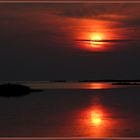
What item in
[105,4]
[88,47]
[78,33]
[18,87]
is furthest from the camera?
[18,87]

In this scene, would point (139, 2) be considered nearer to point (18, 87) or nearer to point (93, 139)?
point (93, 139)

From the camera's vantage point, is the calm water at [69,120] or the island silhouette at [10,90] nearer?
the calm water at [69,120]

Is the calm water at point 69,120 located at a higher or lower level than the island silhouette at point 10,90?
lower

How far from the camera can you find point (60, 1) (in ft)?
6.37

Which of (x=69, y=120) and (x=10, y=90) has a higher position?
(x=10, y=90)

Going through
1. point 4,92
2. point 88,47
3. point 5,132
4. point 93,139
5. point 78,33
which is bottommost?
point 93,139

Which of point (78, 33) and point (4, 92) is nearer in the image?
point (78, 33)

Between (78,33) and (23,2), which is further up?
(78,33)

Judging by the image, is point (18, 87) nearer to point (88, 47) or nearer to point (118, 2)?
point (88, 47)

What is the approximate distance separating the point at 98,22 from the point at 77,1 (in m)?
0.87

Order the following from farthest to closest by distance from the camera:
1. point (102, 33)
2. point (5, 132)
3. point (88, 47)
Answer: point (5, 132)
point (88, 47)
point (102, 33)

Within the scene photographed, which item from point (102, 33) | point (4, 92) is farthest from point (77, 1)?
point (4, 92)

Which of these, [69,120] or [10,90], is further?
[10,90]

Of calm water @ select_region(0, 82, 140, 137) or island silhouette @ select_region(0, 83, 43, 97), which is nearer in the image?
calm water @ select_region(0, 82, 140, 137)
